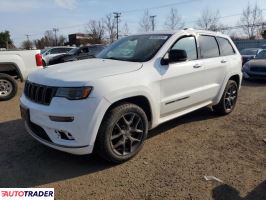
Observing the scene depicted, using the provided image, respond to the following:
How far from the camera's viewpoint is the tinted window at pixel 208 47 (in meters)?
5.52

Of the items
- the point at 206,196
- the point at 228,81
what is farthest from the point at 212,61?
the point at 206,196

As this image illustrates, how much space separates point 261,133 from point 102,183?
317cm

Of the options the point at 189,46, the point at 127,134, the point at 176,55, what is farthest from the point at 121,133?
the point at 189,46

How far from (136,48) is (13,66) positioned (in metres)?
4.71

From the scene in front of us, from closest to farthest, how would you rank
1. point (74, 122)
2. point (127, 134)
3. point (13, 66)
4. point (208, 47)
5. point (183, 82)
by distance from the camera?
point (74, 122) < point (127, 134) < point (183, 82) < point (208, 47) < point (13, 66)

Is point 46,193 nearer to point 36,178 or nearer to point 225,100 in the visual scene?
point 36,178

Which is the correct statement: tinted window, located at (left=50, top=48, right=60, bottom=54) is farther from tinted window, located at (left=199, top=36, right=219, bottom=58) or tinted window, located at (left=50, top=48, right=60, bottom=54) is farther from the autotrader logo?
the autotrader logo

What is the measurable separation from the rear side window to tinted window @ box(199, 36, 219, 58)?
21cm

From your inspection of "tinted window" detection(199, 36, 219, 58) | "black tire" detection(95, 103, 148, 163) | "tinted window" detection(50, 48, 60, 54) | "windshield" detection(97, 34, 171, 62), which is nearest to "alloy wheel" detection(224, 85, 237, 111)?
"tinted window" detection(199, 36, 219, 58)

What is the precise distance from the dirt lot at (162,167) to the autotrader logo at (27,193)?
13cm

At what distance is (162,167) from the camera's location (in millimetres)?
4023

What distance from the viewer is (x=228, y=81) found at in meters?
6.33

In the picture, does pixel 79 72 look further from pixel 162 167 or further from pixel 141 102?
pixel 162 167

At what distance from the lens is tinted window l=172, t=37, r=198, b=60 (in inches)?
196
